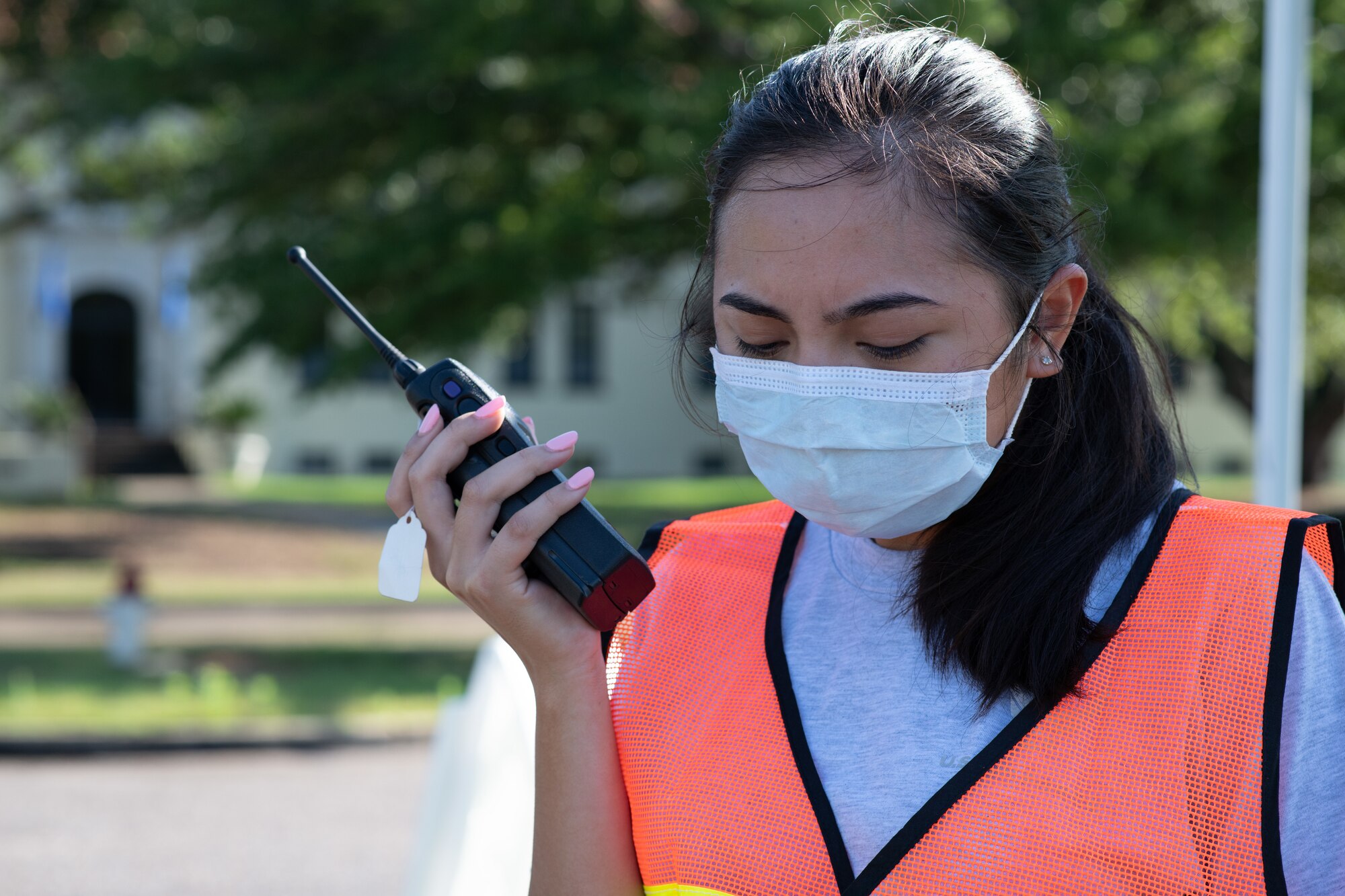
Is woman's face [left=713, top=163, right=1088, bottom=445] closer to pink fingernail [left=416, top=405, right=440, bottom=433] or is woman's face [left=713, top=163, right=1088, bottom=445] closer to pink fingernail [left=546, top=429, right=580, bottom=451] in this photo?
pink fingernail [left=546, top=429, right=580, bottom=451]

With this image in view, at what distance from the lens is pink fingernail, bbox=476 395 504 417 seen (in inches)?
71.0

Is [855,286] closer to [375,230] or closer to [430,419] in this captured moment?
[430,419]

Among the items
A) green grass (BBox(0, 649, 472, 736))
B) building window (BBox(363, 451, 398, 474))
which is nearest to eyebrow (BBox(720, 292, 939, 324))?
green grass (BBox(0, 649, 472, 736))

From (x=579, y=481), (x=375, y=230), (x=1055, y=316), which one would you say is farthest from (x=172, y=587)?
(x=1055, y=316)

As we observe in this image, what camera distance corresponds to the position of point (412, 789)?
8.20 metres

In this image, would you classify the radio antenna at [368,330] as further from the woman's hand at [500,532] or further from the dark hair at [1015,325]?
the dark hair at [1015,325]

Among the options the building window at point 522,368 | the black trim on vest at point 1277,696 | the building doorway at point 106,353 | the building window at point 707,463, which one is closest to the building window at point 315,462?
the building doorway at point 106,353

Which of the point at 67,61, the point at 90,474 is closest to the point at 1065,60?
the point at 67,61

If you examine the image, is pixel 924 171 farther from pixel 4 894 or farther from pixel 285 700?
pixel 285 700

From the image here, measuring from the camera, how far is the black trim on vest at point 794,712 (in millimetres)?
1600

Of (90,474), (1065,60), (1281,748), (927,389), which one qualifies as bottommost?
(90,474)

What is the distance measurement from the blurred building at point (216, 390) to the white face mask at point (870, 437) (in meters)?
24.6

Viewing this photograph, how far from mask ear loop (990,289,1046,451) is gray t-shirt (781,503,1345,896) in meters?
0.20

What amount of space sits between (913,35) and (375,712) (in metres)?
8.40
